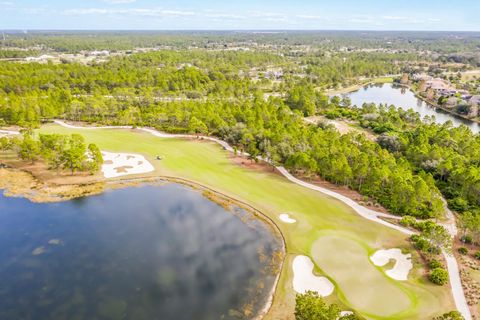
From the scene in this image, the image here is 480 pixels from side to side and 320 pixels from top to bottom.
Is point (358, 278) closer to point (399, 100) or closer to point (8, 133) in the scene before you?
point (8, 133)

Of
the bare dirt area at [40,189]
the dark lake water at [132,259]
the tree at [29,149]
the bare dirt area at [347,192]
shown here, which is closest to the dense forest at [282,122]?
the bare dirt area at [347,192]

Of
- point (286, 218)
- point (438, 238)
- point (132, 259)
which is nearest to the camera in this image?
point (438, 238)

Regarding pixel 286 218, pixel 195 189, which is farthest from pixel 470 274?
pixel 195 189

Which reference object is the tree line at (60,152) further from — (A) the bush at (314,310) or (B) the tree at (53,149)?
(A) the bush at (314,310)

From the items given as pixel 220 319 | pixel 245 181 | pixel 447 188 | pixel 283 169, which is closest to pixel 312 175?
pixel 283 169

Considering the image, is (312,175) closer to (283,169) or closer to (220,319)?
(283,169)
